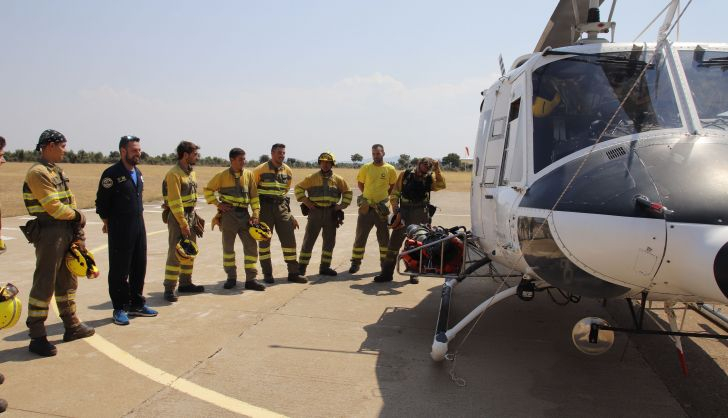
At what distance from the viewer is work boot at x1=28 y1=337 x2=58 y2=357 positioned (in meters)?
4.24

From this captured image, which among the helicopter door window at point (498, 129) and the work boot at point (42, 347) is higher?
the helicopter door window at point (498, 129)

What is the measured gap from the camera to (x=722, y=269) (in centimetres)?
257

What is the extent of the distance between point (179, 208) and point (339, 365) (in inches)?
109

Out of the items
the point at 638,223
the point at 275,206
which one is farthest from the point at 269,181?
the point at 638,223

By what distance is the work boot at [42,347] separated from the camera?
4242 millimetres

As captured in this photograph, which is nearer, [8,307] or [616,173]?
[616,173]

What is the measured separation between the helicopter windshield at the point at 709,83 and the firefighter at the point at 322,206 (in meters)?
4.66

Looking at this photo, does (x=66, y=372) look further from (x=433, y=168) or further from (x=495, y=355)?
(x=433, y=168)

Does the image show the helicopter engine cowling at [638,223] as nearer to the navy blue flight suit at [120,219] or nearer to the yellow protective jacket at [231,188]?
the navy blue flight suit at [120,219]

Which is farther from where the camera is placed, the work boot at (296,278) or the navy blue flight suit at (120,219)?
the work boot at (296,278)

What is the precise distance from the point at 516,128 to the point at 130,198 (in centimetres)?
374

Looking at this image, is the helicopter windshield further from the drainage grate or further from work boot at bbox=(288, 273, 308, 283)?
work boot at bbox=(288, 273, 308, 283)

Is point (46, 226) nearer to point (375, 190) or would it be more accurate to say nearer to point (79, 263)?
point (79, 263)

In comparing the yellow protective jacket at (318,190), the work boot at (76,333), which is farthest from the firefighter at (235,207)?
the work boot at (76,333)
